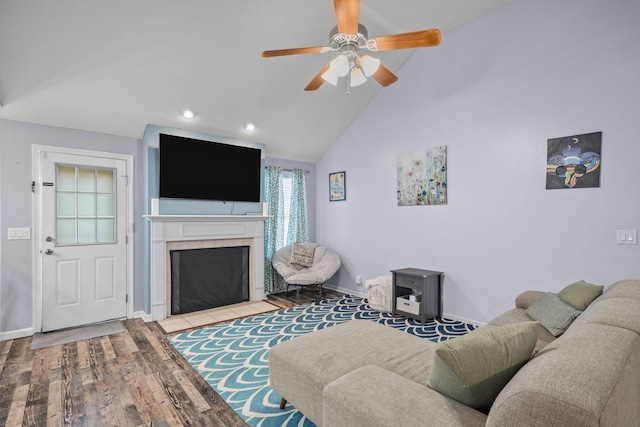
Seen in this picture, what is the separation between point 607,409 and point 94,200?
4.64 meters

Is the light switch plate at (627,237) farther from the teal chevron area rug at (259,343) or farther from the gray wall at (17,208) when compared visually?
the gray wall at (17,208)

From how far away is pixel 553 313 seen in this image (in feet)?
7.68

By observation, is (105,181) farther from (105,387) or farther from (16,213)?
(105,387)

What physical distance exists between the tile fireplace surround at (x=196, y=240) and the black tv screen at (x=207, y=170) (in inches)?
12.1

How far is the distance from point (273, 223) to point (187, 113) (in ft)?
6.99

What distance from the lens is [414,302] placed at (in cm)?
379

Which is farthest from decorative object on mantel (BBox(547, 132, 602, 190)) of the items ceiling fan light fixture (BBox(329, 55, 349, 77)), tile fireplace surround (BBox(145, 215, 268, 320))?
tile fireplace surround (BBox(145, 215, 268, 320))

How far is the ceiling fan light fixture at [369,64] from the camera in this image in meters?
2.39

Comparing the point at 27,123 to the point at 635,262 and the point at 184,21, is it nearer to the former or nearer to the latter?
the point at 184,21

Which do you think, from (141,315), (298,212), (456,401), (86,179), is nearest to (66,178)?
(86,179)

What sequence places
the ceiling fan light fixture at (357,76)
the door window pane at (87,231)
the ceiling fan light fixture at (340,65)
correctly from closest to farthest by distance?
the ceiling fan light fixture at (340,65), the ceiling fan light fixture at (357,76), the door window pane at (87,231)

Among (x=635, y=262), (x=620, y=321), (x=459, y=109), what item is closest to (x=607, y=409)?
(x=620, y=321)

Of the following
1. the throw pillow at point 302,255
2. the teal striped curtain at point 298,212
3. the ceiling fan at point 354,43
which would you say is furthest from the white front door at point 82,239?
the ceiling fan at point 354,43

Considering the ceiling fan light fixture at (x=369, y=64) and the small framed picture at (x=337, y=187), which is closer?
the ceiling fan light fixture at (x=369, y=64)
